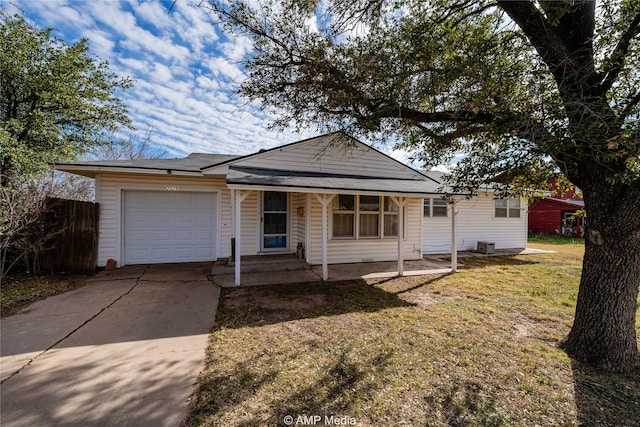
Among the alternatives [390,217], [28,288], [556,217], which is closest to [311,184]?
[390,217]

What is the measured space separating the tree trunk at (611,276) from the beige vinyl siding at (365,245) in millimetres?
5555

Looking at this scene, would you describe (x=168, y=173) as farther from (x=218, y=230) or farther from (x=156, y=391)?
(x=156, y=391)

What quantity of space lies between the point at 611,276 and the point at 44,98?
13460 mm

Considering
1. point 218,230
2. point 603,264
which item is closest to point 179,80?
point 218,230

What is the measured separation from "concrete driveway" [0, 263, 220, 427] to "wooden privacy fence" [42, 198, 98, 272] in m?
1.98

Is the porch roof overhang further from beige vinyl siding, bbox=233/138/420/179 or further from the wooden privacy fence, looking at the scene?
the wooden privacy fence

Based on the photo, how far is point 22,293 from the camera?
16.8 feet

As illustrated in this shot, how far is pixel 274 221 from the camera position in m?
8.73

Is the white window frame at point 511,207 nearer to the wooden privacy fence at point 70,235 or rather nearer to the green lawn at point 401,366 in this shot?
the green lawn at point 401,366

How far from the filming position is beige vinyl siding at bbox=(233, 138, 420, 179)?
7.94 meters

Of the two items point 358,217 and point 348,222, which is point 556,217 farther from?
point 348,222

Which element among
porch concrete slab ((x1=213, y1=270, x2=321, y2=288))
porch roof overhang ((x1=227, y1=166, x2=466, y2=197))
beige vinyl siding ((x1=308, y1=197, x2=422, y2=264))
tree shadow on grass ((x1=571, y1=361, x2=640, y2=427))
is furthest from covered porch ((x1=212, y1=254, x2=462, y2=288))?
tree shadow on grass ((x1=571, y1=361, x2=640, y2=427))

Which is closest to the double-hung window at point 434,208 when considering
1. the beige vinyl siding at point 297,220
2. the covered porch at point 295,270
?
the covered porch at point 295,270

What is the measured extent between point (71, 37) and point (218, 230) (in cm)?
799
